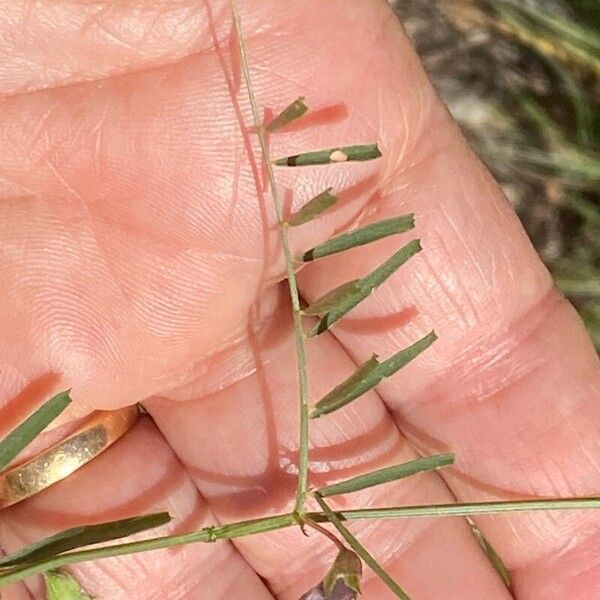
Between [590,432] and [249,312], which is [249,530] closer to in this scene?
[249,312]

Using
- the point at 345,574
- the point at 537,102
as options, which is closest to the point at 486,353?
the point at 345,574

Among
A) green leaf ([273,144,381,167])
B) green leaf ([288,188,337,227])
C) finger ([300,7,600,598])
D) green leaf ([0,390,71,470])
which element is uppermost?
green leaf ([273,144,381,167])

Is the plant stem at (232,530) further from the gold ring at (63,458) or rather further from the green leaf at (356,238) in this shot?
the gold ring at (63,458)

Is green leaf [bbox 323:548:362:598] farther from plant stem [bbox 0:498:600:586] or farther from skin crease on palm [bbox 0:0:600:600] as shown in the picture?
skin crease on palm [bbox 0:0:600:600]

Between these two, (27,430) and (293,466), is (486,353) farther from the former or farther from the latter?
(27,430)

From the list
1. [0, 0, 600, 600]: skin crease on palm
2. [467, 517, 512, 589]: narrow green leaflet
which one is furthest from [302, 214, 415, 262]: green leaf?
[467, 517, 512, 589]: narrow green leaflet

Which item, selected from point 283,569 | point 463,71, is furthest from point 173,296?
point 463,71

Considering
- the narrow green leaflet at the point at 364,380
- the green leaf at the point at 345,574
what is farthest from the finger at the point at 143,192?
the green leaf at the point at 345,574
